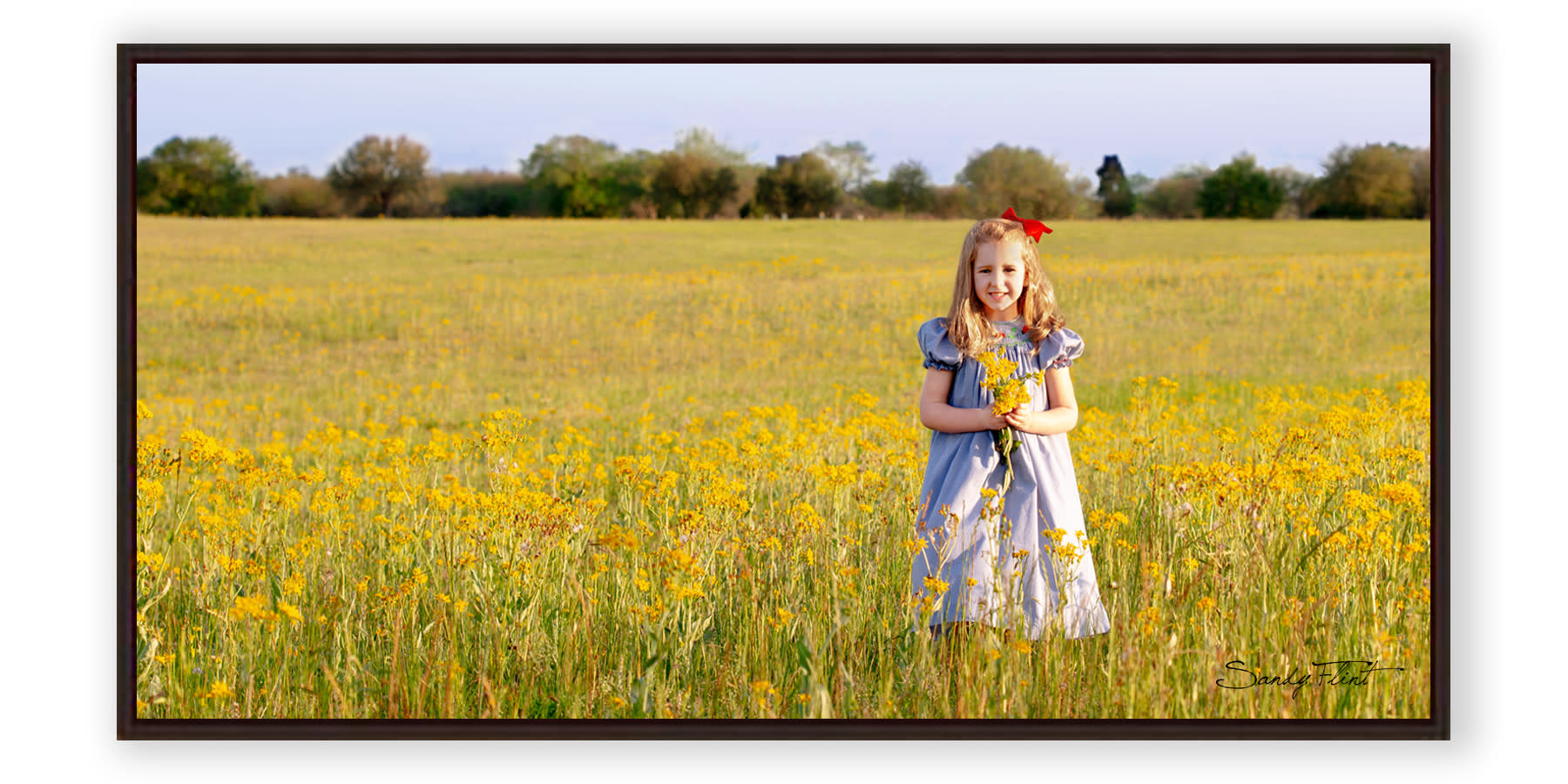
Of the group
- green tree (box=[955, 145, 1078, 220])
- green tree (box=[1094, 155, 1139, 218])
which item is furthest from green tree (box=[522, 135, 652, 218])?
green tree (box=[1094, 155, 1139, 218])

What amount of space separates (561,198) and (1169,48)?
16721mm

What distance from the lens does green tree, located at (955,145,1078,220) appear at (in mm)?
11039

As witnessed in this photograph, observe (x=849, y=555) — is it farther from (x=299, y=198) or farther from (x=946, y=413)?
(x=299, y=198)

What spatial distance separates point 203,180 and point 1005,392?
13.5 metres

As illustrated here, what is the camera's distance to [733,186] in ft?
55.2

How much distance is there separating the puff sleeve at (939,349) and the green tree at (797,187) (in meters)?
10.2

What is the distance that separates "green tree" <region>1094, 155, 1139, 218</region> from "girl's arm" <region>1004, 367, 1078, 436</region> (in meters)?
8.11

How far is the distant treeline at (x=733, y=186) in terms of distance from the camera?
1055 cm

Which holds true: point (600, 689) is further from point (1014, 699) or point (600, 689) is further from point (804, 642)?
point (1014, 699)

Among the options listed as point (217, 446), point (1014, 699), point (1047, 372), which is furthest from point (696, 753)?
point (217, 446)

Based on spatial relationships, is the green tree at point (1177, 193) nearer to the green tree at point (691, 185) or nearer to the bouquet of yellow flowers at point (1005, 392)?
the green tree at point (691, 185)

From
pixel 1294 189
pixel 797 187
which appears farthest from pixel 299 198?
pixel 1294 189
